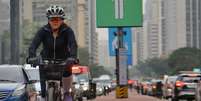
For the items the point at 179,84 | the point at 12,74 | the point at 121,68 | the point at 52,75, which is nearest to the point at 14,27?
the point at 121,68

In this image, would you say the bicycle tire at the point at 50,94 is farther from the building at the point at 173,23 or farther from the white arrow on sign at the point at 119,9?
the building at the point at 173,23

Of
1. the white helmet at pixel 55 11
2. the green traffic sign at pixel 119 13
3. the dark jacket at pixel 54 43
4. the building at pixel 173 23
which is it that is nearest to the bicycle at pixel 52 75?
the dark jacket at pixel 54 43

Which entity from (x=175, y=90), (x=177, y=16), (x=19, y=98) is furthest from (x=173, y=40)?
(x=19, y=98)

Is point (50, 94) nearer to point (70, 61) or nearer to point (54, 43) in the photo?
point (70, 61)

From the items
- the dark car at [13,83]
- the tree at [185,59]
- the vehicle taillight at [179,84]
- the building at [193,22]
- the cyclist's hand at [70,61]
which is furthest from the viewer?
the building at [193,22]

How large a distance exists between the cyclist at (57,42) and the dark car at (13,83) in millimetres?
1467

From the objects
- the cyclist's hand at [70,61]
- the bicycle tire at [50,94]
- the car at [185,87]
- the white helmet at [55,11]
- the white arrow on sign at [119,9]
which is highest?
the white arrow on sign at [119,9]

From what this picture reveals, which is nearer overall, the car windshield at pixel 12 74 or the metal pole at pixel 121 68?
the car windshield at pixel 12 74

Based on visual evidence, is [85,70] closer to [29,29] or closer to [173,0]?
[29,29]

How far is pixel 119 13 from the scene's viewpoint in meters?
36.7

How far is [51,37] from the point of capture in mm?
10961

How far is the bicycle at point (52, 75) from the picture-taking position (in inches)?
416

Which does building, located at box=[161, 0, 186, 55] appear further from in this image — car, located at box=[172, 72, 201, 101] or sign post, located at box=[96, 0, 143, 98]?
car, located at box=[172, 72, 201, 101]

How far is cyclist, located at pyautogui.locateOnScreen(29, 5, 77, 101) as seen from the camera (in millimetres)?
10703
